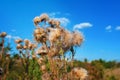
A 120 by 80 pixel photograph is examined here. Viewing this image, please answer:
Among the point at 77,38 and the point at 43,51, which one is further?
the point at 77,38

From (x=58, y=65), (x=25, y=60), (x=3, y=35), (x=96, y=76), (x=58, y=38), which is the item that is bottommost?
(x=58, y=65)

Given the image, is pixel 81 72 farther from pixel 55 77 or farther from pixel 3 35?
pixel 3 35

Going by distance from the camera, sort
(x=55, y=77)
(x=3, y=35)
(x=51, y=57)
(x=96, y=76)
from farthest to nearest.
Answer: (x=96, y=76)
(x=3, y=35)
(x=51, y=57)
(x=55, y=77)

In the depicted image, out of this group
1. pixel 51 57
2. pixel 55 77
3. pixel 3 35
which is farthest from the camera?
pixel 3 35

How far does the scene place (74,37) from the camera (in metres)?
4.92

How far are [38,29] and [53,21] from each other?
28 cm

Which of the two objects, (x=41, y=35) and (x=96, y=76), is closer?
(x=41, y=35)

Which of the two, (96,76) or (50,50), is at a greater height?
(96,76)

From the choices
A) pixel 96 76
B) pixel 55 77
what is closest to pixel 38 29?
pixel 55 77

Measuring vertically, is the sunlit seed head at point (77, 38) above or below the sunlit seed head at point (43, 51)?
above

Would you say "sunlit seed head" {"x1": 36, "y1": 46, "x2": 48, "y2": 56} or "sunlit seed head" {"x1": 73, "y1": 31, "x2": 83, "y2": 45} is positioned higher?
"sunlit seed head" {"x1": 73, "y1": 31, "x2": 83, "y2": 45}

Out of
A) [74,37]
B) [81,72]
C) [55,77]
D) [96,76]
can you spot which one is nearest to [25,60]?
[74,37]

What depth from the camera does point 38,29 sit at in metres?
4.99

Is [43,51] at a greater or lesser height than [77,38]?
lesser
